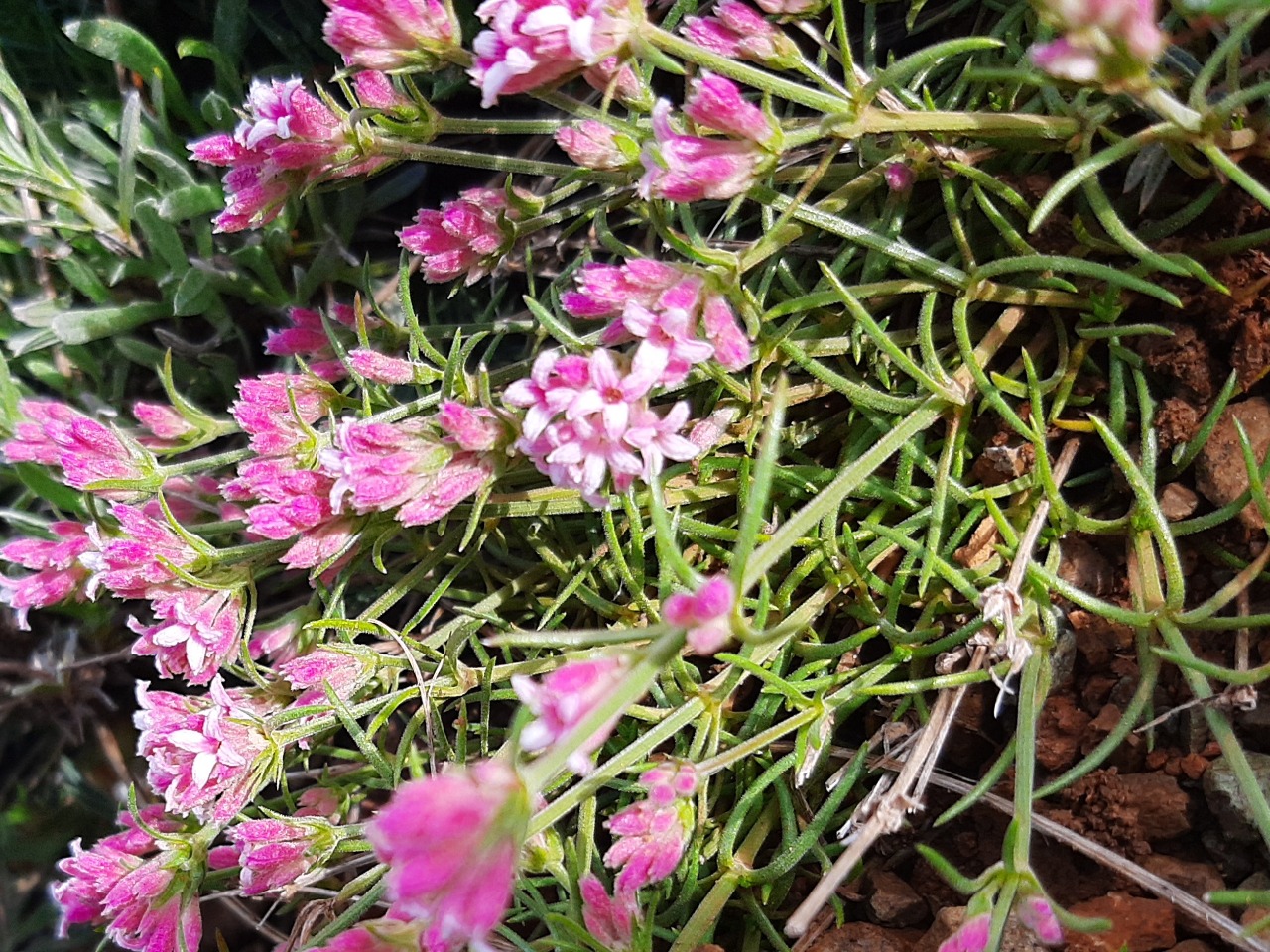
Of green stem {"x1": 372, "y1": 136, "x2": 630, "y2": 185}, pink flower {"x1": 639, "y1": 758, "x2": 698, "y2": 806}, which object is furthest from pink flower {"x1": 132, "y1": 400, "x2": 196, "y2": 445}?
pink flower {"x1": 639, "y1": 758, "x2": 698, "y2": 806}

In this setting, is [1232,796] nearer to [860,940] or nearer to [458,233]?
[860,940]

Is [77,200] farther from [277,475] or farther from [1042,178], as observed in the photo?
[1042,178]

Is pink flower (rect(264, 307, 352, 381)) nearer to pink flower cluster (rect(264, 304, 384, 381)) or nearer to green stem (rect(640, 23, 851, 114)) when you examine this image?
pink flower cluster (rect(264, 304, 384, 381))

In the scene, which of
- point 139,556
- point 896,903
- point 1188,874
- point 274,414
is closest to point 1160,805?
point 1188,874

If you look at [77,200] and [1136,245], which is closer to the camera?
[1136,245]

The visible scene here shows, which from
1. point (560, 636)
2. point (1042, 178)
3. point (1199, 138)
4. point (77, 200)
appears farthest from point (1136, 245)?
point (77, 200)

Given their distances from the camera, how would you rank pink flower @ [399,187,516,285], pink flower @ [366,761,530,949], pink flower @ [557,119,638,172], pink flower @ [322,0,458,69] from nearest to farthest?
pink flower @ [366,761,530,949]
pink flower @ [322,0,458,69]
pink flower @ [557,119,638,172]
pink flower @ [399,187,516,285]

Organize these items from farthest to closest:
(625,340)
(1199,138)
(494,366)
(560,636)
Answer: (494,366) → (625,340) → (1199,138) → (560,636)
